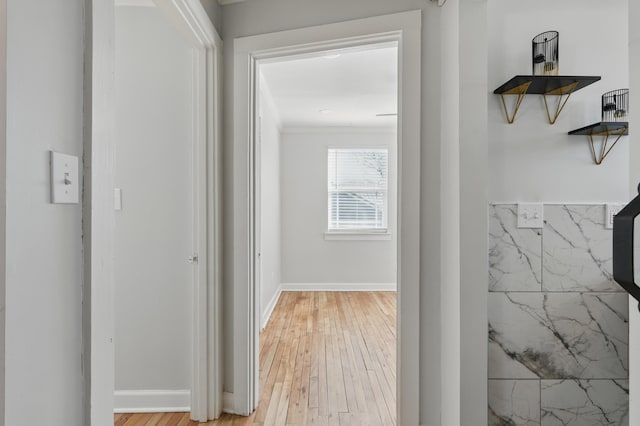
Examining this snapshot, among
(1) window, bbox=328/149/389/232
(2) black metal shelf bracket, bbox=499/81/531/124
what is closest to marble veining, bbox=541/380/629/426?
(2) black metal shelf bracket, bbox=499/81/531/124

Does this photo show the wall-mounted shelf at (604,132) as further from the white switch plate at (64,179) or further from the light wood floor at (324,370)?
the white switch plate at (64,179)

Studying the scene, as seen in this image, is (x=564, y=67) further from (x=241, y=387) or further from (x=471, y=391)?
(x=241, y=387)

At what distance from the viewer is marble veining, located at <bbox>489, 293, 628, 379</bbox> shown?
1805 millimetres

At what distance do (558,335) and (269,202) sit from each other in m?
3.36

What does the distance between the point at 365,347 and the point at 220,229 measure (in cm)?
187

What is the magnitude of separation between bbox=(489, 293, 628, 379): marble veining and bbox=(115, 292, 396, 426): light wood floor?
0.77 m

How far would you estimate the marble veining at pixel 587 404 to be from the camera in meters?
1.79

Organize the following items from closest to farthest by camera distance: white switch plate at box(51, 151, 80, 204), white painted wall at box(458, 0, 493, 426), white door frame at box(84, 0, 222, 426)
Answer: white switch plate at box(51, 151, 80, 204) < white door frame at box(84, 0, 222, 426) < white painted wall at box(458, 0, 493, 426)

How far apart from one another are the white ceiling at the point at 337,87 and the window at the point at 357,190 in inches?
22.0

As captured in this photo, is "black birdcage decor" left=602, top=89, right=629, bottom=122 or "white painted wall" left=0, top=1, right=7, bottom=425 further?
"black birdcage decor" left=602, top=89, right=629, bottom=122

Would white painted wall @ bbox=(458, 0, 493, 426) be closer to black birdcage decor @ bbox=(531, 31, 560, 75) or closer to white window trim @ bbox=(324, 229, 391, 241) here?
black birdcage decor @ bbox=(531, 31, 560, 75)

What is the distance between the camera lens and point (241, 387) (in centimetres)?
214

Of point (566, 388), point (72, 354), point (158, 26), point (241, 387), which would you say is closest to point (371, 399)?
point (241, 387)

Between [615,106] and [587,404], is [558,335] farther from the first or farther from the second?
[615,106]
